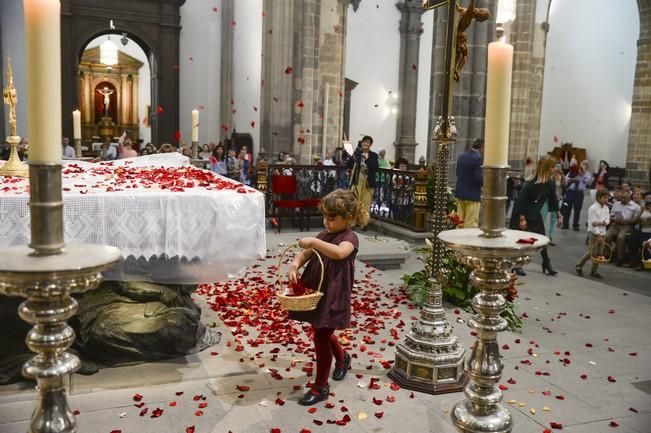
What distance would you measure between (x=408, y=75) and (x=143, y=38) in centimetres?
870

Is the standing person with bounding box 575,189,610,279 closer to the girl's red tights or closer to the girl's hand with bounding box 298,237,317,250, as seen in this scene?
the girl's red tights

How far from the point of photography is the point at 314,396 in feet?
12.1

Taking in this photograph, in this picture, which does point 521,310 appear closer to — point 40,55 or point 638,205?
point 638,205

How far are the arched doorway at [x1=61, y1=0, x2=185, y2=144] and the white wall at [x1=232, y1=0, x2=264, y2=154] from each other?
178cm

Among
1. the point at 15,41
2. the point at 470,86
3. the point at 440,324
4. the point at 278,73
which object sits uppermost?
the point at 15,41

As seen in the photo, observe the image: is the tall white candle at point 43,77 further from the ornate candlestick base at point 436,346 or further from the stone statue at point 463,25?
the stone statue at point 463,25

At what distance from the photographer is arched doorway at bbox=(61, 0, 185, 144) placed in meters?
16.5

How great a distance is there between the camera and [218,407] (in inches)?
141

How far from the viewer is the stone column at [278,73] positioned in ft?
46.1

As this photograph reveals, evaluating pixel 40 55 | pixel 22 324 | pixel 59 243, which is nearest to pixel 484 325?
pixel 59 243

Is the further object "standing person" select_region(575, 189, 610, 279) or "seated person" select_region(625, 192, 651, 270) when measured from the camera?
"seated person" select_region(625, 192, 651, 270)

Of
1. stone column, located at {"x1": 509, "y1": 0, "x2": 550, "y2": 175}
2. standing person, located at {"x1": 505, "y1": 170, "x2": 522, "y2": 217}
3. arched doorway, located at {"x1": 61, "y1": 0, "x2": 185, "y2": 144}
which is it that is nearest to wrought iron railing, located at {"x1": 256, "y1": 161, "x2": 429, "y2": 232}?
standing person, located at {"x1": 505, "y1": 170, "x2": 522, "y2": 217}

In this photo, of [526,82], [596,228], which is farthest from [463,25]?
[526,82]

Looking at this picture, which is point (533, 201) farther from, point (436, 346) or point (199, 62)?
point (199, 62)
